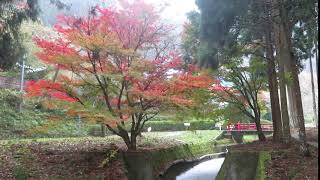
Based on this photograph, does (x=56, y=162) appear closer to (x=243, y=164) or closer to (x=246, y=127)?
(x=243, y=164)

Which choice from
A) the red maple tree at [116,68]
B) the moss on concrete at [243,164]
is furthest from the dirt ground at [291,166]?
the red maple tree at [116,68]

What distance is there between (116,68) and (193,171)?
7218 millimetres

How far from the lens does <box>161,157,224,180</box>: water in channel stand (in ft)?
48.3

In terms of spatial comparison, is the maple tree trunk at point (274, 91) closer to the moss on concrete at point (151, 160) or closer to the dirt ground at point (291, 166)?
the dirt ground at point (291, 166)

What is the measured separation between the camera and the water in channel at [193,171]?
14.7m

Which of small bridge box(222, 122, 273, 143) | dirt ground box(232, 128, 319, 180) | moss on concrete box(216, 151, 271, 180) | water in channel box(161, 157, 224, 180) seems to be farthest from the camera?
small bridge box(222, 122, 273, 143)

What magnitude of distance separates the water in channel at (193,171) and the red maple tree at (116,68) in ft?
9.97

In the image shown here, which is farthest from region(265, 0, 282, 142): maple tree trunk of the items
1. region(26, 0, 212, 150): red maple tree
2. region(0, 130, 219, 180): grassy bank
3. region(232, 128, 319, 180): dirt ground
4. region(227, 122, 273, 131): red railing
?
region(227, 122, 273, 131): red railing

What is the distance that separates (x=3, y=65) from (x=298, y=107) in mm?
9839

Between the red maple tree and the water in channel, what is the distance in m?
3.04

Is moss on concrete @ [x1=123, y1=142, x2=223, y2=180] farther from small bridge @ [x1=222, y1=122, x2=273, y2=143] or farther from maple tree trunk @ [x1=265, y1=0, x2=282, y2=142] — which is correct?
small bridge @ [x1=222, y1=122, x2=273, y2=143]

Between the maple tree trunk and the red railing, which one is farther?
the red railing

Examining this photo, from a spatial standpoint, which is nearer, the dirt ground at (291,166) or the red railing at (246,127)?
the dirt ground at (291,166)

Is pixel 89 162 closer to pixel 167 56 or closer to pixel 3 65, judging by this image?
pixel 167 56
